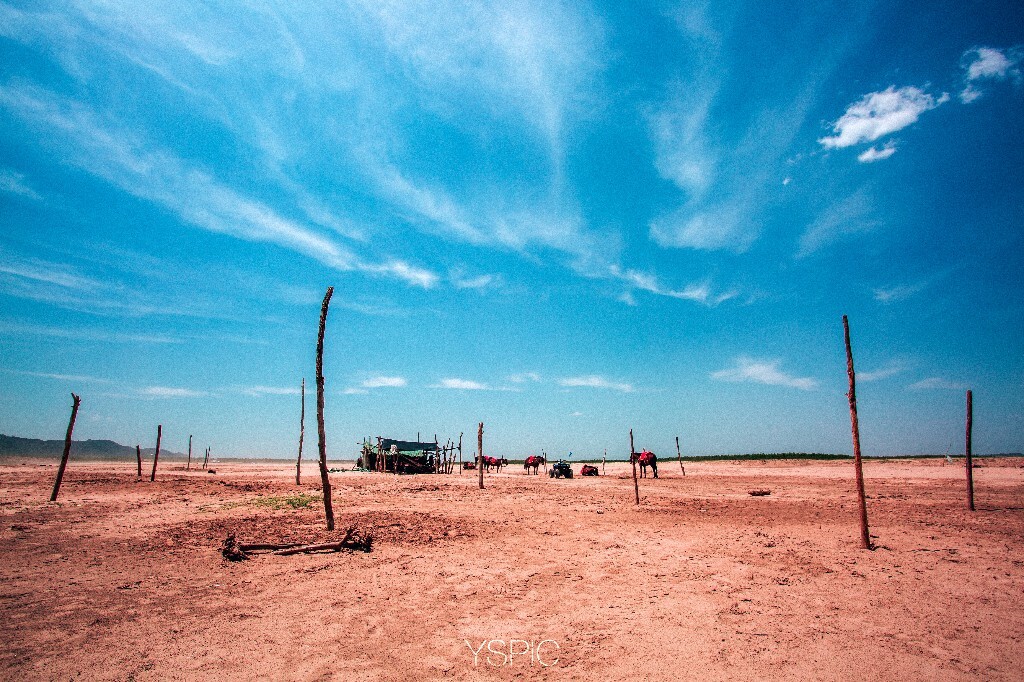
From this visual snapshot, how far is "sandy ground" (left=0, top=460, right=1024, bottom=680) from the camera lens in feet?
20.0

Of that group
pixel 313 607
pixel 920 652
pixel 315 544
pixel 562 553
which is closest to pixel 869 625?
pixel 920 652

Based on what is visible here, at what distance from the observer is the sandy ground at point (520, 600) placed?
20.0 ft

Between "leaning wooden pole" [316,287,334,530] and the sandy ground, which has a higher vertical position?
"leaning wooden pole" [316,287,334,530]

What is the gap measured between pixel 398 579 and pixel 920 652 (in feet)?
29.5

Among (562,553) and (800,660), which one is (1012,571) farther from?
(562,553)

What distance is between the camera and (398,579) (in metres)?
9.34

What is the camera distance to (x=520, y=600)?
27.3 ft

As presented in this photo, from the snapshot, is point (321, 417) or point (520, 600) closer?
point (520, 600)

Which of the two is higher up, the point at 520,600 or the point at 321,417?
the point at 321,417

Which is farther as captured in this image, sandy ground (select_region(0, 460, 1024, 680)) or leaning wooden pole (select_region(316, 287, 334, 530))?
leaning wooden pole (select_region(316, 287, 334, 530))

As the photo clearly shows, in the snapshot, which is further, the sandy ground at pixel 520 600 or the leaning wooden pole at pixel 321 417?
the leaning wooden pole at pixel 321 417

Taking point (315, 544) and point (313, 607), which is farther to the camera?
point (315, 544)

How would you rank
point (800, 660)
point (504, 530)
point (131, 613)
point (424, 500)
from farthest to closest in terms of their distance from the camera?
1. point (424, 500)
2. point (504, 530)
3. point (131, 613)
4. point (800, 660)

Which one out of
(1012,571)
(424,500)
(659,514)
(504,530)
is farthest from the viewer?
(424,500)
